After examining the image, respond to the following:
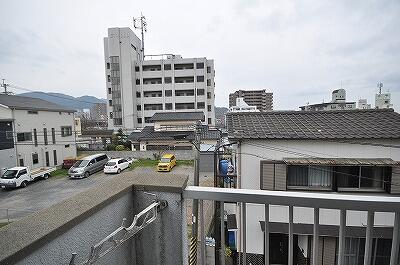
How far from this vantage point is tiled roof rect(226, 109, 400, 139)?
6.69 metres

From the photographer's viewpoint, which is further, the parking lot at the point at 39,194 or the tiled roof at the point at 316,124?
the parking lot at the point at 39,194

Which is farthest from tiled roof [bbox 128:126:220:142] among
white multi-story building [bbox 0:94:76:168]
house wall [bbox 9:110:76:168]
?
white multi-story building [bbox 0:94:76:168]

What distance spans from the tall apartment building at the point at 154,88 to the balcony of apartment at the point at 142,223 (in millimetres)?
33603

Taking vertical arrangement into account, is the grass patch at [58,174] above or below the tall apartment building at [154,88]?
below

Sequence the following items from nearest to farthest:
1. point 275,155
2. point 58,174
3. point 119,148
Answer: point 275,155 → point 58,174 → point 119,148

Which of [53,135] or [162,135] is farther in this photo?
[162,135]

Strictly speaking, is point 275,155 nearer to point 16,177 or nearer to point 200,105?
point 16,177

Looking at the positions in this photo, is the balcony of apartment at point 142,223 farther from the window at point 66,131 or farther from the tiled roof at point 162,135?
the window at point 66,131

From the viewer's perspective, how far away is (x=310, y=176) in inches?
263

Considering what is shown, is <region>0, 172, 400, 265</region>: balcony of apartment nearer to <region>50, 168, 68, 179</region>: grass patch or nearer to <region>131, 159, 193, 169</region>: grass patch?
<region>131, 159, 193, 169</region>: grass patch

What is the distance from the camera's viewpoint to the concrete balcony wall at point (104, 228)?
0.99 metres

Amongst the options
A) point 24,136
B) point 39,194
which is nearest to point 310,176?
point 39,194

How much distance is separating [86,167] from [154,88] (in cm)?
Answer: 2013

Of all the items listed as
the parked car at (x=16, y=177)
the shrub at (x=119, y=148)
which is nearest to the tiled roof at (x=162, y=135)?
the shrub at (x=119, y=148)
